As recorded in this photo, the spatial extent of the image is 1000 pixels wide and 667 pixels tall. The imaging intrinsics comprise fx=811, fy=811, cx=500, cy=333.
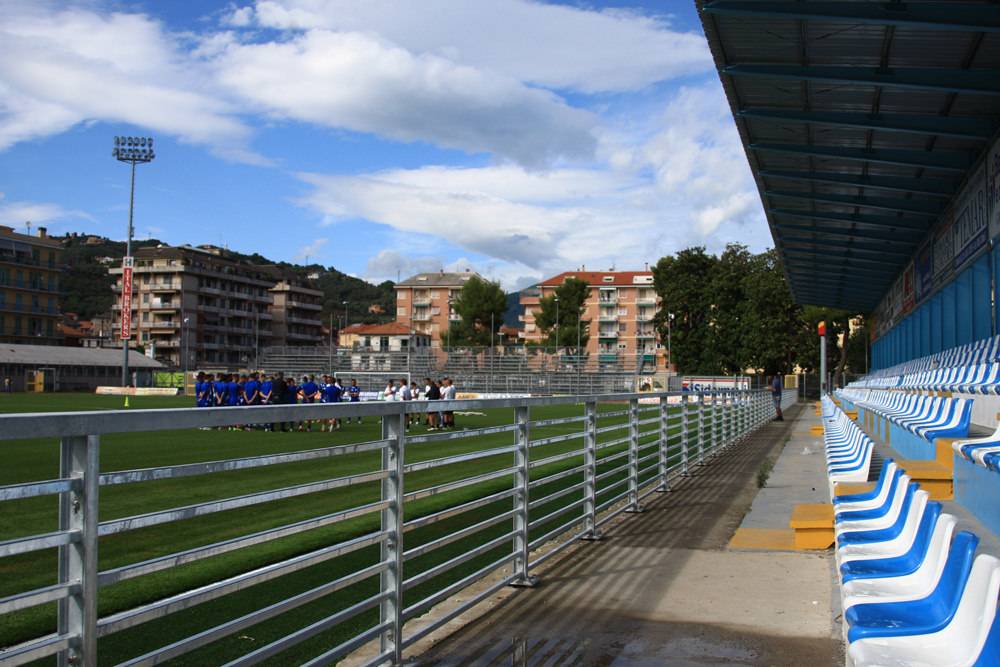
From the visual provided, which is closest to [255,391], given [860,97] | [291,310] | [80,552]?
[860,97]

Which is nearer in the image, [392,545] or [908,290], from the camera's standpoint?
[392,545]

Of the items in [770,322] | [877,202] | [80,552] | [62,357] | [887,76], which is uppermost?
[887,76]

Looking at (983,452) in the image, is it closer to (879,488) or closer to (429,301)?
(879,488)

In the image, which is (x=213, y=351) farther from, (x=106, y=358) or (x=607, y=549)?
(x=607, y=549)

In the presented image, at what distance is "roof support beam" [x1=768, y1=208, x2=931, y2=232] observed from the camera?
21.5m

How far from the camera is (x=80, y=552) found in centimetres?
235

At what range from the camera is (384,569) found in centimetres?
397

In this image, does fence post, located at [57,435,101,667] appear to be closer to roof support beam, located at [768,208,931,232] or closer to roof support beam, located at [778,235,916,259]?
roof support beam, located at [768,208,931,232]

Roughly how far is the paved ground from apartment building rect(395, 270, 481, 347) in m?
Answer: 119

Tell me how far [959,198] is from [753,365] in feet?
159

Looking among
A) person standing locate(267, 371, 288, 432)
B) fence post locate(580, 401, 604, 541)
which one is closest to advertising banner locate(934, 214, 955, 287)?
fence post locate(580, 401, 604, 541)

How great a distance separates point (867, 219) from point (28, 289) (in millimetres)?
81567

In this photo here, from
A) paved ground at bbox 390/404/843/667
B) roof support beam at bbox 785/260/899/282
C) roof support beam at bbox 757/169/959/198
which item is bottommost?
paved ground at bbox 390/404/843/667

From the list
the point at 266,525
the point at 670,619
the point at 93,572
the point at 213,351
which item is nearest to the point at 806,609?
the point at 670,619
